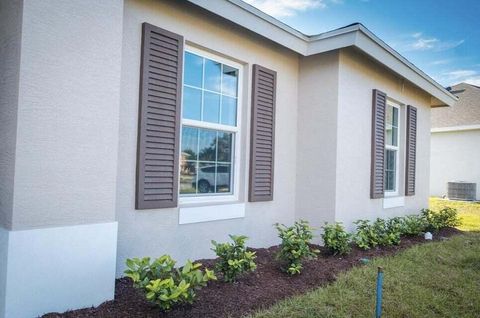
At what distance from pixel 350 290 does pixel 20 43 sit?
3.74 m

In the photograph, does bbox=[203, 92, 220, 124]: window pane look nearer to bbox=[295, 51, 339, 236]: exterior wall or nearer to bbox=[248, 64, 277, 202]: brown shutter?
bbox=[248, 64, 277, 202]: brown shutter

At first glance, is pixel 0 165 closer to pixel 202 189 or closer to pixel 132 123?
pixel 132 123

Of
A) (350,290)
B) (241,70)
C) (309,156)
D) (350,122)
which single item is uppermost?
(241,70)

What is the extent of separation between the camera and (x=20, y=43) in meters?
2.56

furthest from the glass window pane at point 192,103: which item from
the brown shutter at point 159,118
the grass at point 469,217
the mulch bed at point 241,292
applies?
the grass at point 469,217

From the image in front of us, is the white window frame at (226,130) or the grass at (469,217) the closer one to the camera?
the white window frame at (226,130)

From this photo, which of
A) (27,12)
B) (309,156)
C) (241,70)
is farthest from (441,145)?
(27,12)

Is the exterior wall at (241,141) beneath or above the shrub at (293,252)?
above

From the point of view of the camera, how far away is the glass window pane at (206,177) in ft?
14.8

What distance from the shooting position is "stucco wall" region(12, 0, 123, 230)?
8.44 ft

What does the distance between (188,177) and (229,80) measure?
1509 mm

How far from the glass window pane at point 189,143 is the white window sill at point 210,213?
2.12ft

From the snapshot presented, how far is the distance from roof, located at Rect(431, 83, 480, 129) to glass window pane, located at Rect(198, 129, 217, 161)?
15.0 m

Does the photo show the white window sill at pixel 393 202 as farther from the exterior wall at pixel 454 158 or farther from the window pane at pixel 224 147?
the exterior wall at pixel 454 158
